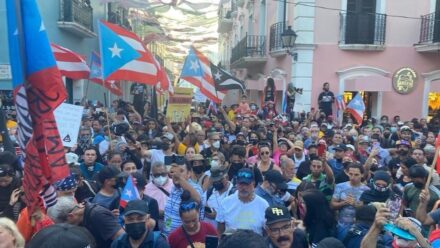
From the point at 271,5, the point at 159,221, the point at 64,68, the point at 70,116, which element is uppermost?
the point at 271,5

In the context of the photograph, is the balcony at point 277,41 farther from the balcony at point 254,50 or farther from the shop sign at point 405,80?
the shop sign at point 405,80

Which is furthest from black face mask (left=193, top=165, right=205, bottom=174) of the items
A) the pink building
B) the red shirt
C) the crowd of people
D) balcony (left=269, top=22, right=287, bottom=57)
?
balcony (left=269, top=22, right=287, bottom=57)

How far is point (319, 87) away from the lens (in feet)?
53.7

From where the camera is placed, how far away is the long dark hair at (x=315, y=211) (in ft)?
15.8

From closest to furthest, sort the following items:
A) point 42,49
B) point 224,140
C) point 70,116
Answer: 1. point 42,49
2. point 70,116
3. point 224,140

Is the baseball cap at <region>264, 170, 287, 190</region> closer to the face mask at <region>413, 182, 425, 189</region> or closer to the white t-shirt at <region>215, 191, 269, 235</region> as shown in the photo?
the white t-shirt at <region>215, 191, 269, 235</region>

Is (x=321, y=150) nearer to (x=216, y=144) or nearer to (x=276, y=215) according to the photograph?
(x=216, y=144)

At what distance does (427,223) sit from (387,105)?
12473 millimetres

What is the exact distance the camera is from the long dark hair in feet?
15.8

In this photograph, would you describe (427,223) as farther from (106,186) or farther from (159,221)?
(106,186)

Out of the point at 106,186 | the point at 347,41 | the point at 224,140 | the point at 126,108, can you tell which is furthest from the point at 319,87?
the point at 106,186

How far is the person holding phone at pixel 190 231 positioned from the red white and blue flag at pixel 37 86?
3.32 feet

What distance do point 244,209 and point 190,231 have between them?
2.00 ft

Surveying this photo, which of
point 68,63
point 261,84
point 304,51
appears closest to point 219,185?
point 68,63
